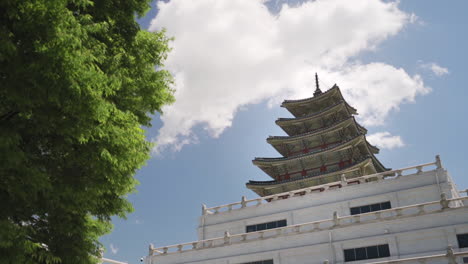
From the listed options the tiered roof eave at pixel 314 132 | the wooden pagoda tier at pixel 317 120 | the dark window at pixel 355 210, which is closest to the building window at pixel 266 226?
the dark window at pixel 355 210

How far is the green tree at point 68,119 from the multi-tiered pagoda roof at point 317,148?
2610 centimetres

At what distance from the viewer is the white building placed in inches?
804

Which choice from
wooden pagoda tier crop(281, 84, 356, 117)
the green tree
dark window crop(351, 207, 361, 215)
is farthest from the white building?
the green tree

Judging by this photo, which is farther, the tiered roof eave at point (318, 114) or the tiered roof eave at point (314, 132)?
the tiered roof eave at point (318, 114)

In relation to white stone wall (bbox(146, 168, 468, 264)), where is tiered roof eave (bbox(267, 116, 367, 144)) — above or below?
above

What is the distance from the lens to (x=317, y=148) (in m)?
37.7

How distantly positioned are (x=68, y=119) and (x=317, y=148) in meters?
32.5

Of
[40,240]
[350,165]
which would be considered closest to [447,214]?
[350,165]

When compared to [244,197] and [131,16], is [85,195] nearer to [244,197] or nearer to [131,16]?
[131,16]

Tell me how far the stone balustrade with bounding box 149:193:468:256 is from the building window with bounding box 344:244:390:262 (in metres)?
1.41

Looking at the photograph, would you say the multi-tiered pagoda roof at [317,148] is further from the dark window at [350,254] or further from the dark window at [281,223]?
the dark window at [350,254]

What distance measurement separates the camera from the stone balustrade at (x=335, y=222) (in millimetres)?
20688

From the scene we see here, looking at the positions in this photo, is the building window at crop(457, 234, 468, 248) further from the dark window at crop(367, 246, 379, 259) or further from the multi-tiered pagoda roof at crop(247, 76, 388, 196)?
the multi-tiered pagoda roof at crop(247, 76, 388, 196)

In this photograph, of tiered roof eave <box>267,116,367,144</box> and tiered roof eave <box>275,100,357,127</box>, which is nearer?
tiered roof eave <box>267,116,367,144</box>
